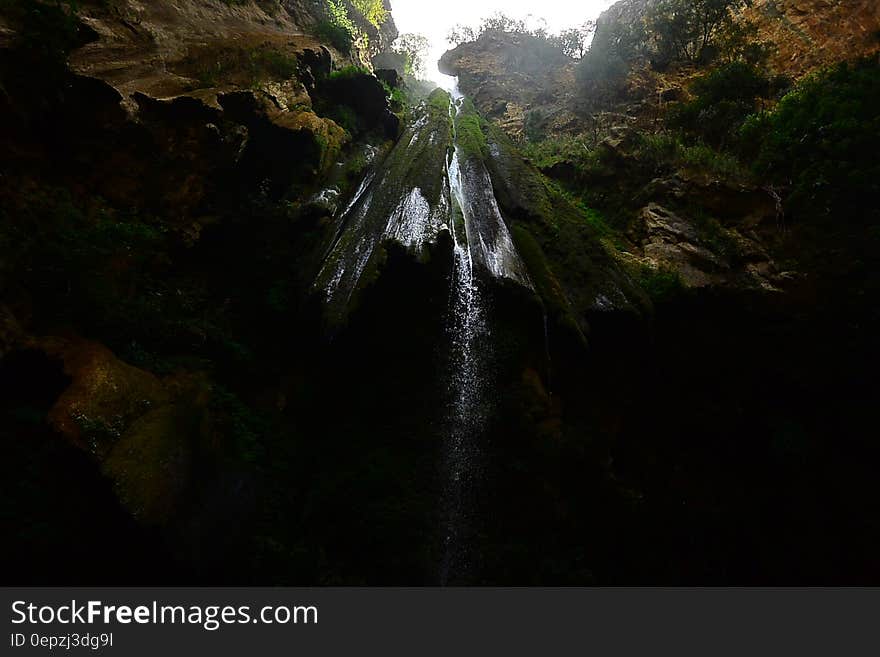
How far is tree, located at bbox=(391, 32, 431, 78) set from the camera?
89.5ft

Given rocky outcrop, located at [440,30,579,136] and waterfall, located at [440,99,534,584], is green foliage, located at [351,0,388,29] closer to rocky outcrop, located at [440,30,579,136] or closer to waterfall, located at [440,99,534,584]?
rocky outcrop, located at [440,30,579,136]

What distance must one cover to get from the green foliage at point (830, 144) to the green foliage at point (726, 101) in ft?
3.88

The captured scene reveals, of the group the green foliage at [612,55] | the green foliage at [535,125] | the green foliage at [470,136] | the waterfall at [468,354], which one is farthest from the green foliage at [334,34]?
the green foliage at [612,55]

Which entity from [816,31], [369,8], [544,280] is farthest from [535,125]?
[544,280]

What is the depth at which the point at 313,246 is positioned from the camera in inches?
281

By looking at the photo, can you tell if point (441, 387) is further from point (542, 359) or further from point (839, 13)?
point (839, 13)

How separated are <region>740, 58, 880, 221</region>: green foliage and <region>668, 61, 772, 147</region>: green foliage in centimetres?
118

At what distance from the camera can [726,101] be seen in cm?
915

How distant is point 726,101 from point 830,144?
3381 mm

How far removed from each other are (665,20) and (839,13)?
476 centimetres

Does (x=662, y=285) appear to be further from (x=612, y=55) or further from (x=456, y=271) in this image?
(x=612, y=55)

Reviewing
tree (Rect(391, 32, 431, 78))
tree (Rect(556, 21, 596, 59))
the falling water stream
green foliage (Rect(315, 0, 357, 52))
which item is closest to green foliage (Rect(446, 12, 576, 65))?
tree (Rect(556, 21, 596, 59))

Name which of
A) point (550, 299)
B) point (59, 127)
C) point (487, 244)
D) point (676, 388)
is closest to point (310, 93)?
point (59, 127)

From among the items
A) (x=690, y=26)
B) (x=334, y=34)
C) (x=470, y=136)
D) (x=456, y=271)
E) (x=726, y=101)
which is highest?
(x=334, y=34)
